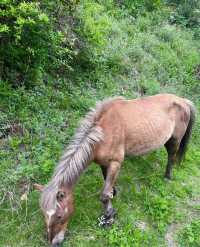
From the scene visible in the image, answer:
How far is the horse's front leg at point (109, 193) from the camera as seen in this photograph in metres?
4.86

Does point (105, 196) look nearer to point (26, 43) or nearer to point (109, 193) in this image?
point (109, 193)

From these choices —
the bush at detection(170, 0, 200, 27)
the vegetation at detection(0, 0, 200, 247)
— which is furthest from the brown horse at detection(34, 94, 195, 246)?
the bush at detection(170, 0, 200, 27)

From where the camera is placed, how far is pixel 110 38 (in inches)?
358

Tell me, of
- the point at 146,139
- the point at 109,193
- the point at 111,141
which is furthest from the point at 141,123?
the point at 109,193

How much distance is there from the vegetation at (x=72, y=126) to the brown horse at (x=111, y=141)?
1.24ft

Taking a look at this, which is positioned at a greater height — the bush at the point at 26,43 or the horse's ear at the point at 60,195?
the bush at the point at 26,43

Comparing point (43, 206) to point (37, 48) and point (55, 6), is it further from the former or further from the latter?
point (55, 6)

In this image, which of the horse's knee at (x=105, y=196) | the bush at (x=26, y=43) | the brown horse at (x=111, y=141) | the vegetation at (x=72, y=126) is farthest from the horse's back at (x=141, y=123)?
the bush at (x=26, y=43)

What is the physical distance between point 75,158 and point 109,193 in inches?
30.4

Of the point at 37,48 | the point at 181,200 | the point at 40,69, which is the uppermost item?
the point at 37,48

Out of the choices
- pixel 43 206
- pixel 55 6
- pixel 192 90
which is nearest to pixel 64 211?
pixel 43 206

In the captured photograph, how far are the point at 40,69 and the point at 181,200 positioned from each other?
10.8ft

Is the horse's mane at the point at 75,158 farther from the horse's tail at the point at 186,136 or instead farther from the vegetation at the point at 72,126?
the horse's tail at the point at 186,136

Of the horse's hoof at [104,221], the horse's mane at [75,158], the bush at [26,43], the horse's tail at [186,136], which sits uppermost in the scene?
the bush at [26,43]
